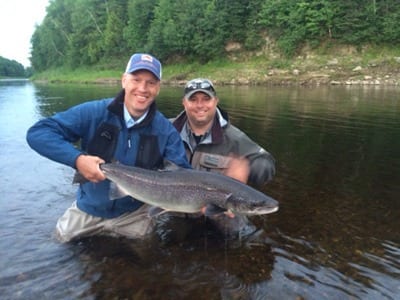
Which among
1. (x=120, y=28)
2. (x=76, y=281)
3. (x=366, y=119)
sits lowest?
(x=76, y=281)

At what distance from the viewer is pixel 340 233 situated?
655cm

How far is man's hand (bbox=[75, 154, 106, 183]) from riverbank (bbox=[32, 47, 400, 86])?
4042 cm

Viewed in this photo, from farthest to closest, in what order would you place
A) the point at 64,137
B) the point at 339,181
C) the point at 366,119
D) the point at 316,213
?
1. the point at 366,119
2. the point at 339,181
3. the point at 316,213
4. the point at 64,137

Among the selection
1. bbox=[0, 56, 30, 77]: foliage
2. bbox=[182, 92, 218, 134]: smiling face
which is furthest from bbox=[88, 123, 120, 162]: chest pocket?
bbox=[0, 56, 30, 77]: foliage

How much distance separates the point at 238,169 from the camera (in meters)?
6.44

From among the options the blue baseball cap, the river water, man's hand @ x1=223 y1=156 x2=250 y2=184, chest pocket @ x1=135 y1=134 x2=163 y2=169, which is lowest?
the river water

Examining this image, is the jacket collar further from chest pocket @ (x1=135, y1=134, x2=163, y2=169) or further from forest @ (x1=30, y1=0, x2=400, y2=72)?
forest @ (x1=30, y1=0, x2=400, y2=72)

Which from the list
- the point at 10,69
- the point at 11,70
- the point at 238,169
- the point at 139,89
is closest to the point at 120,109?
the point at 139,89

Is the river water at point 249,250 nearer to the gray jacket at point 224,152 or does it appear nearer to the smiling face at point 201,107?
the gray jacket at point 224,152

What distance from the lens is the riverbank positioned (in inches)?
1642

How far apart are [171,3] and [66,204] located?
63.3 m

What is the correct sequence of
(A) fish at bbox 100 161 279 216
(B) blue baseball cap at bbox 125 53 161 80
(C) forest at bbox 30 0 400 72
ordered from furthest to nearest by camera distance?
1. (C) forest at bbox 30 0 400 72
2. (B) blue baseball cap at bbox 125 53 161 80
3. (A) fish at bbox 100 161 279 216

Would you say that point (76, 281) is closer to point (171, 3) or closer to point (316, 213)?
point (316, 213)

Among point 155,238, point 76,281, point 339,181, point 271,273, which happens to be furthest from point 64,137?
point 339,181
